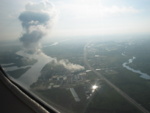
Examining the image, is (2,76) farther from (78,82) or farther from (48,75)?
(48,75)

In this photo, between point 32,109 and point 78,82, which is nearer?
point 32,109

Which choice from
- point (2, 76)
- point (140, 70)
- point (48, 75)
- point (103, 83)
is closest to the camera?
point (2, 76)

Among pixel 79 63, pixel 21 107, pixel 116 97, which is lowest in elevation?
pixel 79 63

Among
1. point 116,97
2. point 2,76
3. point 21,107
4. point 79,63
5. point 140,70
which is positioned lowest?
point 79,63

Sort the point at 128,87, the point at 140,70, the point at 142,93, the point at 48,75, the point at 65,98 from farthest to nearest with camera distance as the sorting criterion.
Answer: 1. the point at 140,70
2. the point at 48,75
3. the point at 128,87
4. the point at 142,93
5. the point at 65,98

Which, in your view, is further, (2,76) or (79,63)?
(79,63)

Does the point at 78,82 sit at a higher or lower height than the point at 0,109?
lower

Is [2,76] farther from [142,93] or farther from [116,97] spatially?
[142,93]

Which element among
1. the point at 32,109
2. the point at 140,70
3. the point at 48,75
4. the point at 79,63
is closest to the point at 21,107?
the point at 32,109

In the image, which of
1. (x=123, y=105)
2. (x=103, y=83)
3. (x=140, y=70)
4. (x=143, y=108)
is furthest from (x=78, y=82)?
(x=140, y=70)
